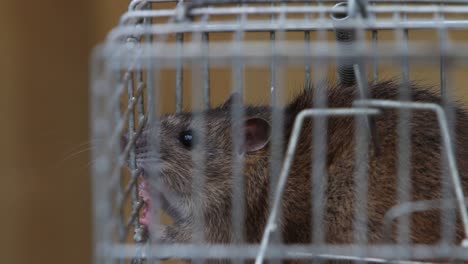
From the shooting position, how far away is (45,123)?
352cm

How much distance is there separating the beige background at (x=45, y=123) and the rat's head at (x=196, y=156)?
3.78ft

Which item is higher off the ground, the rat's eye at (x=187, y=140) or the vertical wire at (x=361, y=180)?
the rat's eye at (x=187, y=140)

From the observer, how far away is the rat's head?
2168 millimetres

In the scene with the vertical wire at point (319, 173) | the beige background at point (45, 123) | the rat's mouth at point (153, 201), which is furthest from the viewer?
the beige background at point (45, 123)

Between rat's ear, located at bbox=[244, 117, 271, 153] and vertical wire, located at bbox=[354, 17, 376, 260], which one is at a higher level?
rat's ear, located at bbox=[244, 117, 271, 153]

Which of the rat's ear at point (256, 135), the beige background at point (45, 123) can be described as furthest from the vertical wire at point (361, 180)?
the beige background at point (45, 123)

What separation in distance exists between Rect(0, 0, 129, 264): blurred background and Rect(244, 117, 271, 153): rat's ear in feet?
4.46

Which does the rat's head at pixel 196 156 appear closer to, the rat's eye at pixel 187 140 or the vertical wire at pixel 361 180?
the rat's eye at pixel 187 140

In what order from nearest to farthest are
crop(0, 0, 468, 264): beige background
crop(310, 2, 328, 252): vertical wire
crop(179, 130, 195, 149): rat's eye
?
crop(310, 2, 328, 252): vertical wire → crop(179, 130, 195, 149): rat's eye → crop(0, 0, 468, 264): beige background

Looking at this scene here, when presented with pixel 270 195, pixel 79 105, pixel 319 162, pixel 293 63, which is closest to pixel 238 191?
pixel 270 195

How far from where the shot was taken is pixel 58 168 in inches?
140

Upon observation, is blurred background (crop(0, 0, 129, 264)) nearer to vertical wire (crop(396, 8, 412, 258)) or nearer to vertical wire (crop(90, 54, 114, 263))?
vertical wire (crop(396, 8, 412, 258))

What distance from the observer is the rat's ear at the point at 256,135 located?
214cm

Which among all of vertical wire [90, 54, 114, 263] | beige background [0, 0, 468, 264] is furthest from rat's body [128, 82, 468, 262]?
beige background [0, 0, 468, 264]
